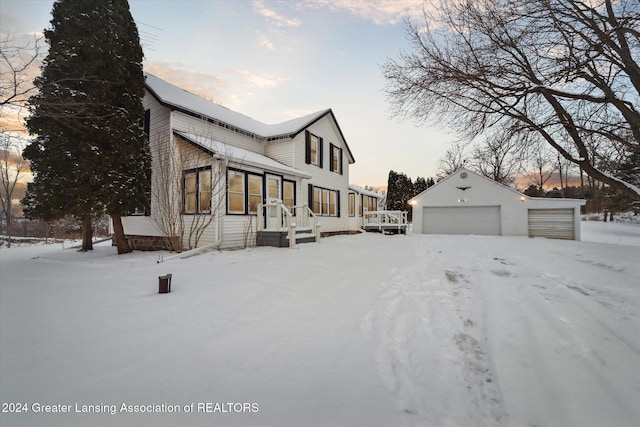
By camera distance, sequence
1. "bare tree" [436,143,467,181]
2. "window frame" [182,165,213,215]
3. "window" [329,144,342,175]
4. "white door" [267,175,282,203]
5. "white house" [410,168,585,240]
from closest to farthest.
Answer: "window frame" [182,165,213,215] → "white door" [267,175,282,203] → "white house" [410,168,585,240] → "window" [329,144,342,175] → "bare tree" [436,143,467,181]

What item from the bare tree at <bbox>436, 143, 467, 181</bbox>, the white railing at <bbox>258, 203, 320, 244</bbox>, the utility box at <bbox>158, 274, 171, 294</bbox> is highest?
the bare tree at <bbox>436, 143, 467, 181</bbox>

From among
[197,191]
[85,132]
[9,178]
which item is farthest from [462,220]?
[9,178]

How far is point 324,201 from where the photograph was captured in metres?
15.0

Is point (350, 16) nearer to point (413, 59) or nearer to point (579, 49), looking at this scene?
point (413, 59)

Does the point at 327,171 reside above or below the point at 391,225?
above

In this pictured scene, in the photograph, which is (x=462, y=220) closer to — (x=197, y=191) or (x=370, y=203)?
(x=370, y=203)

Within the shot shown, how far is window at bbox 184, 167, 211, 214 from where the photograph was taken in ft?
30.0

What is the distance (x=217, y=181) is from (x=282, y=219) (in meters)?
3.00

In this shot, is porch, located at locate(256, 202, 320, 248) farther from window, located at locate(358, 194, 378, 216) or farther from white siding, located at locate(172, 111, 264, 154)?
window, located at locate(358, 194, 378, 216)

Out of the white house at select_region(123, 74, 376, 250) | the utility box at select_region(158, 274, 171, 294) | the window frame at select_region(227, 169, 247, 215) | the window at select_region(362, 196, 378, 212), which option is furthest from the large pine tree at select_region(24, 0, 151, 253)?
the window at select_region(362, 196, 378, 212)

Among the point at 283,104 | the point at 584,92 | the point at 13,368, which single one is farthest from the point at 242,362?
the point at 283,104

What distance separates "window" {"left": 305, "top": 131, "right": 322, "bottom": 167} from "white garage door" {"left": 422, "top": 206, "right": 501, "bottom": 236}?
8.45 m

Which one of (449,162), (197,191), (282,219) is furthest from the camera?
(449,162)

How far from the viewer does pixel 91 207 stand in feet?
28.4
